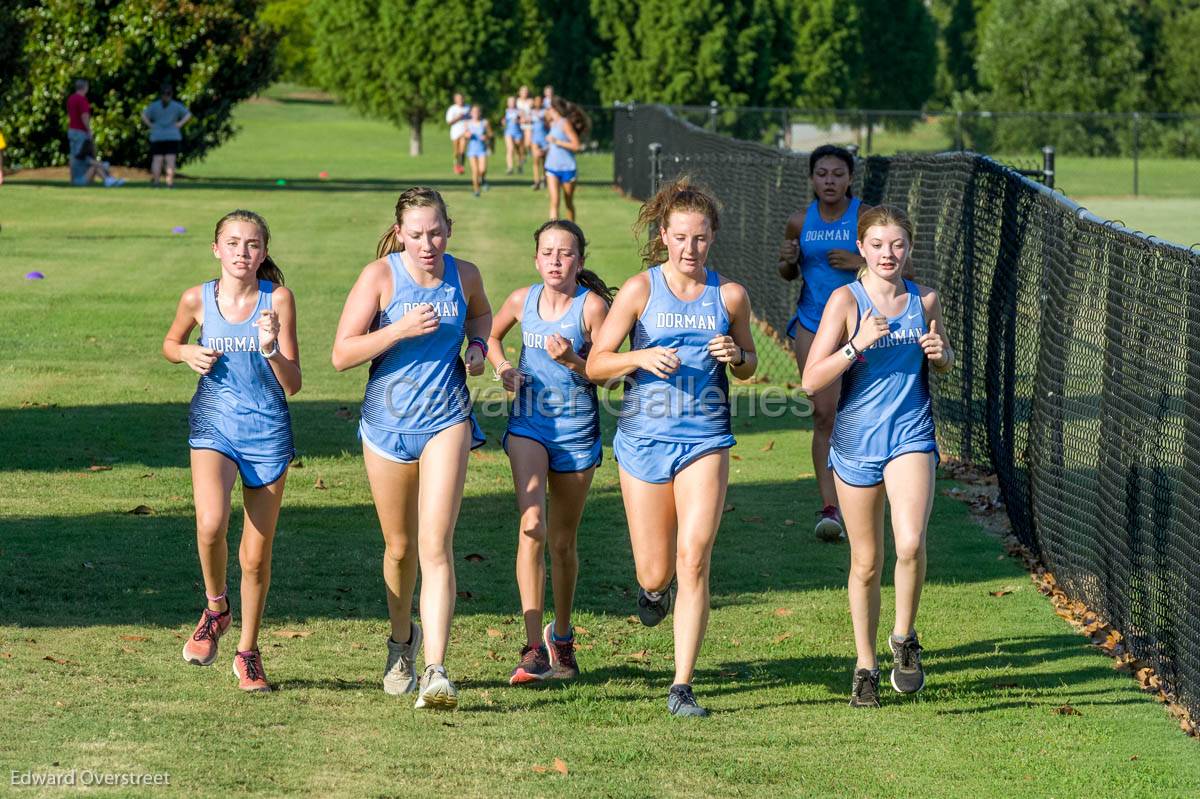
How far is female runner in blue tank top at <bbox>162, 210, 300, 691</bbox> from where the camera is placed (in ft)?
22.4

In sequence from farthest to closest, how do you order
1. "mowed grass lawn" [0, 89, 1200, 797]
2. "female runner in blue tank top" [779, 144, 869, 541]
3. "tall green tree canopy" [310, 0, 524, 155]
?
"tall green tree canopy" [310, 0, 524, 155], "female runner in blue tank top" [779, 144, 869, 541], "mowed grass lawn" [0, 89, 1200, 797]

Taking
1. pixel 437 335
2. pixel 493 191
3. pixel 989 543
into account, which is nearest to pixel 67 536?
pixel 437 335

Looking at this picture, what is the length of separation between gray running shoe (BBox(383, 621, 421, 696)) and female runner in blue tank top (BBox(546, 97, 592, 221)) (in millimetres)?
17928

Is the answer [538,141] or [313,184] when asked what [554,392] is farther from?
[313,184]

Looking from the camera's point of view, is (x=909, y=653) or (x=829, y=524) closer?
(x=909, y=653)

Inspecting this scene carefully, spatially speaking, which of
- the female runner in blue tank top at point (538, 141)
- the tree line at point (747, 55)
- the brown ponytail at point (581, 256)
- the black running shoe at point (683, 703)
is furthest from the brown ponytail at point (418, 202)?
the tree line at point (747, 55)

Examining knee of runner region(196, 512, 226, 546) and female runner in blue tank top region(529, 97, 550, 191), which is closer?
knee of runner region(196, 512, 226, 546)

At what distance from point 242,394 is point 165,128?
30654 millimetres

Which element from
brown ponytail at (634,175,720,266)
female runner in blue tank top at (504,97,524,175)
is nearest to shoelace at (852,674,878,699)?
brown ponytail at (634,175,720,266)

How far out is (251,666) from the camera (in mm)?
6980

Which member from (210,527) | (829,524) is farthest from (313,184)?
(210,527)

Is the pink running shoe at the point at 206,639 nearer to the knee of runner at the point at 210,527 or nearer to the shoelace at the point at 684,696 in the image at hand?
the knee of runner at the point at 210,527

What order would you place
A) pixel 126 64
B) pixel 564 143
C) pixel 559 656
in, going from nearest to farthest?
pixel 559 656 < pixel 564 143 < pixel 126 64

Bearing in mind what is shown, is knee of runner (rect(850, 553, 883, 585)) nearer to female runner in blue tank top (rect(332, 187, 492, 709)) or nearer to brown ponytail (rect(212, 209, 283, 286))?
female runner in blue tank top (rect(332, 187, 492, 709))
